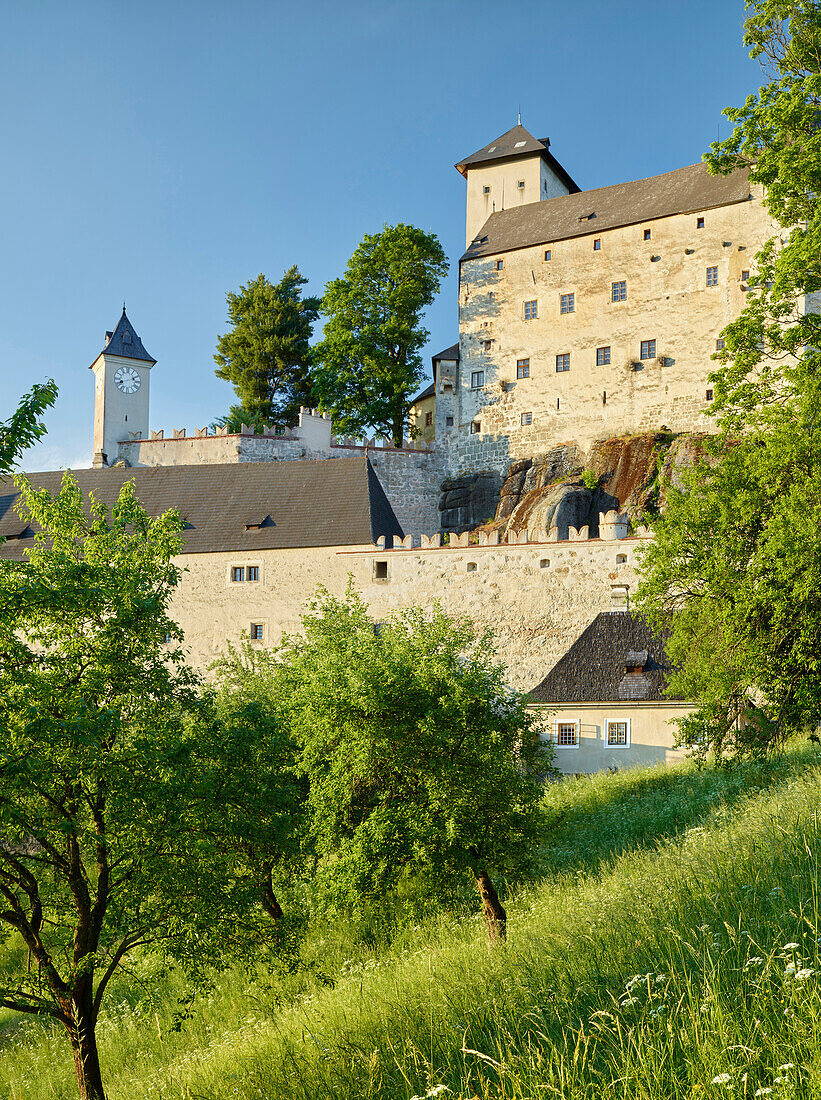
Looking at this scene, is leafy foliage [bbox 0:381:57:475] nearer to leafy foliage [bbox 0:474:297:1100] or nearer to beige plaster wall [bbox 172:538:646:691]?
leafy foliage [bbox 0:474:297:1100]

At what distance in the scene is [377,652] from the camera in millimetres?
17062

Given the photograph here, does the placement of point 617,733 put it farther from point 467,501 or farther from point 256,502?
point 467,501

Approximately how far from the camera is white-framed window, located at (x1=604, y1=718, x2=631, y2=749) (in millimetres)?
26906

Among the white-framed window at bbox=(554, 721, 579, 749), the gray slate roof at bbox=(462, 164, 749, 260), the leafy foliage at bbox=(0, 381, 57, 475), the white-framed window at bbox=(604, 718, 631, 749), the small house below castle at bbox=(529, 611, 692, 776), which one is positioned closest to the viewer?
the leafy foliage at bbox=(0, 381, 57, 475)

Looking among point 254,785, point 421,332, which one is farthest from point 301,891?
point 421,332

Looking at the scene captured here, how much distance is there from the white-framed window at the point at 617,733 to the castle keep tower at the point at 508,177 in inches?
1441

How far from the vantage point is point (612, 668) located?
2841 centimetres

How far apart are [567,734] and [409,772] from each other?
1231cm

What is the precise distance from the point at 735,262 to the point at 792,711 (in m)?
32.0

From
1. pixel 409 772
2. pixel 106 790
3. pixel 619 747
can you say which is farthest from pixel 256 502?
pixel 106 790

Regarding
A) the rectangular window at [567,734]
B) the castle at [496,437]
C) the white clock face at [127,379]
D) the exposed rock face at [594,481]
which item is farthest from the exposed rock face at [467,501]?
the white clock face at [127,379]

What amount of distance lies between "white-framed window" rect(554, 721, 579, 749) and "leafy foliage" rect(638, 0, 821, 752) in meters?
8.79

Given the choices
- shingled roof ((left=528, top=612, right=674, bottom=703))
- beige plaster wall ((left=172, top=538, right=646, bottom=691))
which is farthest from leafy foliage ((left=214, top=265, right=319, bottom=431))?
Result: shingled roof ((left=528, top=612, right=674, bottom=703))

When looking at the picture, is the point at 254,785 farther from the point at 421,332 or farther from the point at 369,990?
the point at 421,332
